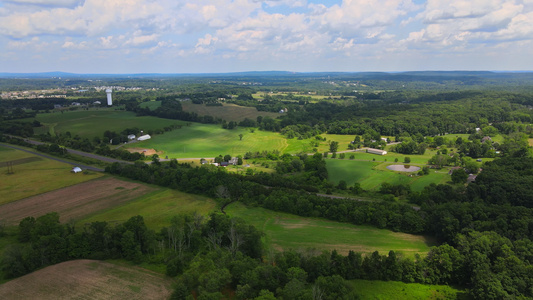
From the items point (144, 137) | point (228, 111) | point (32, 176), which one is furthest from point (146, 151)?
point (228, 111)

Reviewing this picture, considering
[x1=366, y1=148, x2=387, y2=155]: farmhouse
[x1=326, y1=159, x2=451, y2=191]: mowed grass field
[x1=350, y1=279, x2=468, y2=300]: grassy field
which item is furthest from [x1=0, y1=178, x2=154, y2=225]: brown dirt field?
[x1=366, y1=148, x2=387, y2=155]: farmhouse

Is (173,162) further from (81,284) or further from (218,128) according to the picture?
(218,128)

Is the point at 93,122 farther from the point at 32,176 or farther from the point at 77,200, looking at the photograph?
the point at 77,200

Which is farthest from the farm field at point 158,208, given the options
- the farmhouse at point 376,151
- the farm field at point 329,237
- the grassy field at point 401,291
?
the farmhouse at point 376,151

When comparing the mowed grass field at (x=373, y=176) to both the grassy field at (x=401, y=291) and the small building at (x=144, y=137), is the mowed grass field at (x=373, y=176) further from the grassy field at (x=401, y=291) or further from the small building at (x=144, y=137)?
the small building at (x=144, y=137)

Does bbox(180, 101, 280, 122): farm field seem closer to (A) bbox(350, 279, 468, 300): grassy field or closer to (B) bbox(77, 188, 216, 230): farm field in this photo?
(B) bbox(77, 188, 216, 230): farm field

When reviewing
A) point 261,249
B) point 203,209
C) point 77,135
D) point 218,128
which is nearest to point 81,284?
point 261,249
